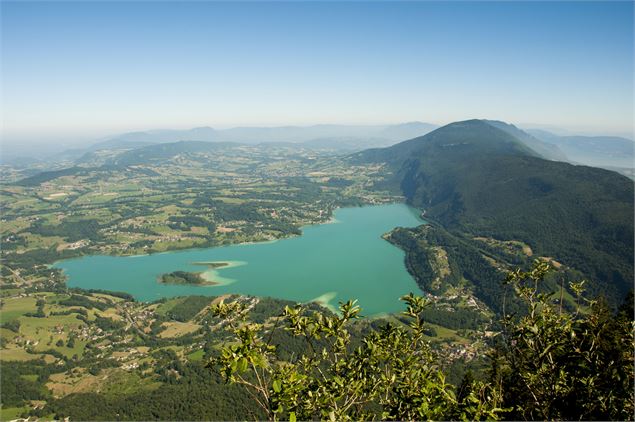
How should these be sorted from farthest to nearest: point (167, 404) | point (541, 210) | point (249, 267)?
point (541, 210) < point (249, 267) < point (167, 404)

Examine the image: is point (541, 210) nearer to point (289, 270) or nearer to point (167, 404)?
point (289, 270)

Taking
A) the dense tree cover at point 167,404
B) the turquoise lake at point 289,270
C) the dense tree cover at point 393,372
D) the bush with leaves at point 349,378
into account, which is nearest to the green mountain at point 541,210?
the turquoise lake at point 289,270

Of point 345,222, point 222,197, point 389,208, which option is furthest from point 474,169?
point 222,197

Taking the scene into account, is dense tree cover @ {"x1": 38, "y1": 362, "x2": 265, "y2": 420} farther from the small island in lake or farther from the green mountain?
the green mountain

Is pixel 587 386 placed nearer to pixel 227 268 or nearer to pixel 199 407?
pixel 199 407

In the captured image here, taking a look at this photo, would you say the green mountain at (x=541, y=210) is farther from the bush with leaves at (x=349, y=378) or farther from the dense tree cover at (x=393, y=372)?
the bush with leaves at (x=349, y=378)

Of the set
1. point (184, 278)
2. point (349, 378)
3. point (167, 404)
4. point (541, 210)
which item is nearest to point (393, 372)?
point (349, 378)
